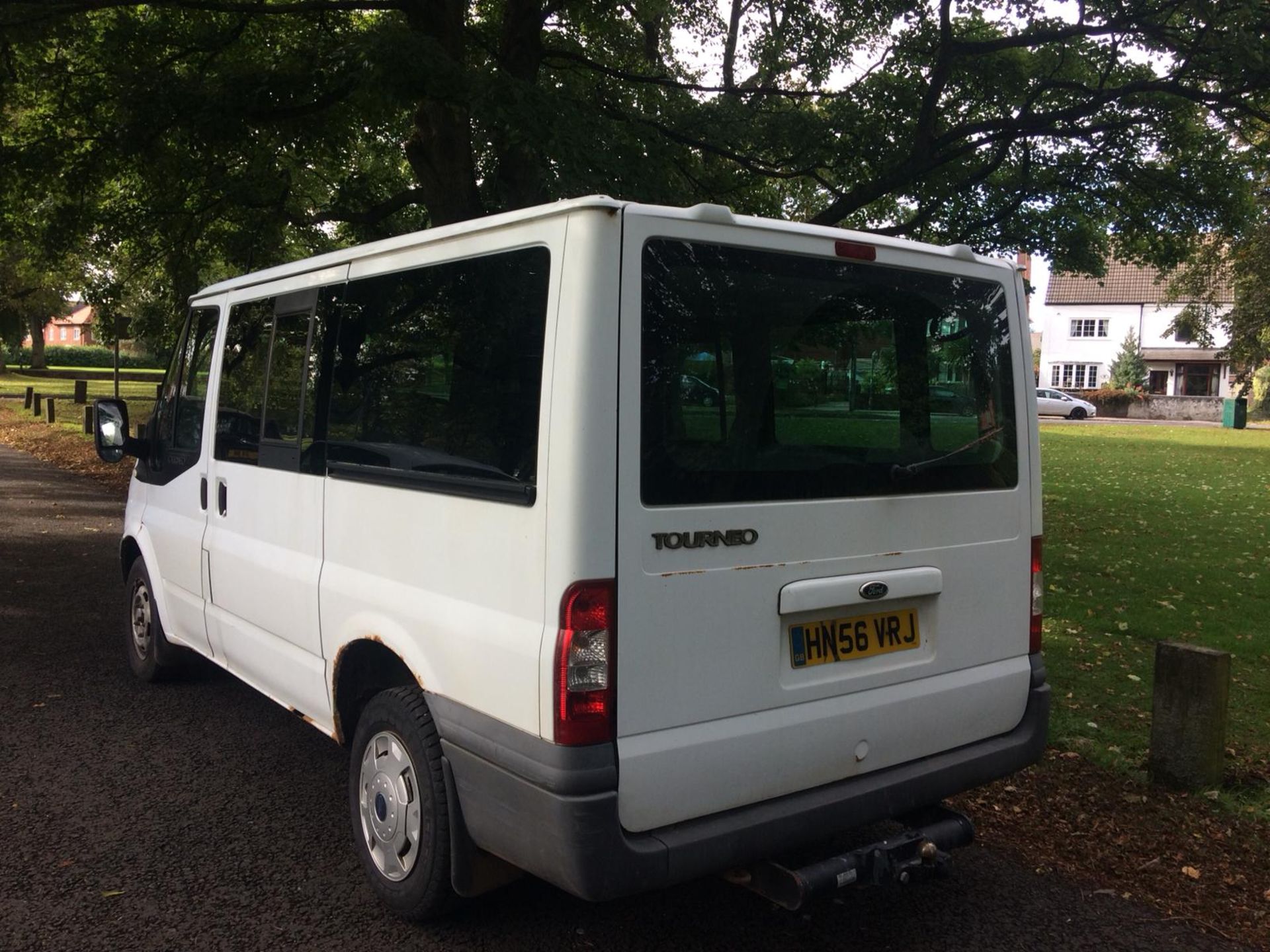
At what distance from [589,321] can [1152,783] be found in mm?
3531

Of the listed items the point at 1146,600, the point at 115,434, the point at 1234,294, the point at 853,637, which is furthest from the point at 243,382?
the point at 1234,294

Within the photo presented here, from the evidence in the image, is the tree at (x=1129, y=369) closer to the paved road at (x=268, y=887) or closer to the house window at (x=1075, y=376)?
the house window at (x=1075, y=376)

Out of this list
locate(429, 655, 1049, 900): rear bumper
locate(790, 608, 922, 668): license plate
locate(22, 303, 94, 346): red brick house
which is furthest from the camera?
locate(22, 303, 94, 346): red brick house

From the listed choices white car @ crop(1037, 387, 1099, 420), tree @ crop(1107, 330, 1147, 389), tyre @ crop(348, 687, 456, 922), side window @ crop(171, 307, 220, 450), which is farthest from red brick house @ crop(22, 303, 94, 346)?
tyre @ crop(348, 687, 456, 922)

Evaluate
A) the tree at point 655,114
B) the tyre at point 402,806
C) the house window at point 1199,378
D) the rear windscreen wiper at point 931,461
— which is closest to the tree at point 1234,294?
the tree at point 655,114

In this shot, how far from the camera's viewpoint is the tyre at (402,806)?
3.16m

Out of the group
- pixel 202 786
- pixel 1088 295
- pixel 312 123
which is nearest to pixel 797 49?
pixel 312 123

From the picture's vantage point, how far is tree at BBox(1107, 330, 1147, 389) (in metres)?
60.6

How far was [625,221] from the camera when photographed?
2.77m

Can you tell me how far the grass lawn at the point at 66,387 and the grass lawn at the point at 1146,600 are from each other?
30.4 m

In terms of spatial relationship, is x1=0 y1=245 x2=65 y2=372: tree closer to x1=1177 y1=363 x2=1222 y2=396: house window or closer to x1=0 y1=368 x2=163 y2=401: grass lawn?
x1=0 y1=368 x2=163 y2=401: grass lawn

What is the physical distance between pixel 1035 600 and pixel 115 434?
4448mm

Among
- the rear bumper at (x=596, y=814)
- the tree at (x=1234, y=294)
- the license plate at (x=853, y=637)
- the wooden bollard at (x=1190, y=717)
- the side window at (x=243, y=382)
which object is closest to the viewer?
the rear bumper at (x=596, y=814)

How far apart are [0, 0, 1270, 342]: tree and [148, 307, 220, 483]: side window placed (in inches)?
174
